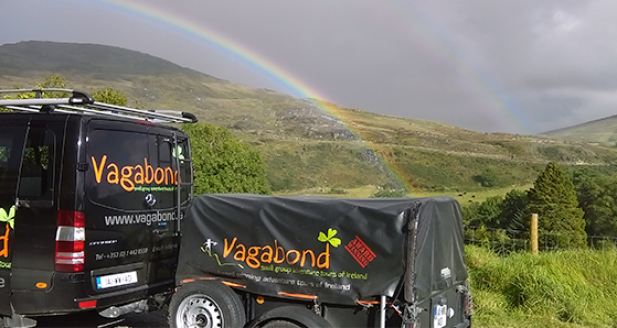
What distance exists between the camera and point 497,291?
7887 millimetres

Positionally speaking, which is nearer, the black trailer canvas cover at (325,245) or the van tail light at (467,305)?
the black trailer canvas cover at (325,245)

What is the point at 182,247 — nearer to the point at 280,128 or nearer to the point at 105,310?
the point at 105,310

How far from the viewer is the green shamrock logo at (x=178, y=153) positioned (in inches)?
246

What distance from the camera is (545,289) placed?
24.2 ft

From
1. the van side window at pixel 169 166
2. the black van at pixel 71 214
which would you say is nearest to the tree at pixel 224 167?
the van side window at pixel 169 166

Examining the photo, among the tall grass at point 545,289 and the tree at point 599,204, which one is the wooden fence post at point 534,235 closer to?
the tall grass at point 545,289

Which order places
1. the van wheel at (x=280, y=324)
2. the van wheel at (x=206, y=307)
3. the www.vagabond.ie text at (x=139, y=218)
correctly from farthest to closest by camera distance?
1. the www.vagabond.ie text at (x=139, y=218)
2. the van wheel at (x=206, y=307)
3. the van wheel at (x=280, y=324)

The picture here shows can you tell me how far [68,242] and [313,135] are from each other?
7615cm

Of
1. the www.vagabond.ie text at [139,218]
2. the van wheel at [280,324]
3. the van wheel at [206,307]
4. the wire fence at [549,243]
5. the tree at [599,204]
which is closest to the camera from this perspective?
the van wheel at [280,324]

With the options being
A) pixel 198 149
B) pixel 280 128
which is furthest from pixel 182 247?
pixel 280 128

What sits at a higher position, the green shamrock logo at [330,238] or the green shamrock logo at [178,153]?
the green shamrock logo at [178,153]

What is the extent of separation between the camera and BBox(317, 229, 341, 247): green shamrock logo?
4.51 metres

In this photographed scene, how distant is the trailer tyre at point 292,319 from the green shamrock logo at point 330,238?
1.99 ft

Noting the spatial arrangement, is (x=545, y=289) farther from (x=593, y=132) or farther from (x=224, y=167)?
(x=593, y=132)
